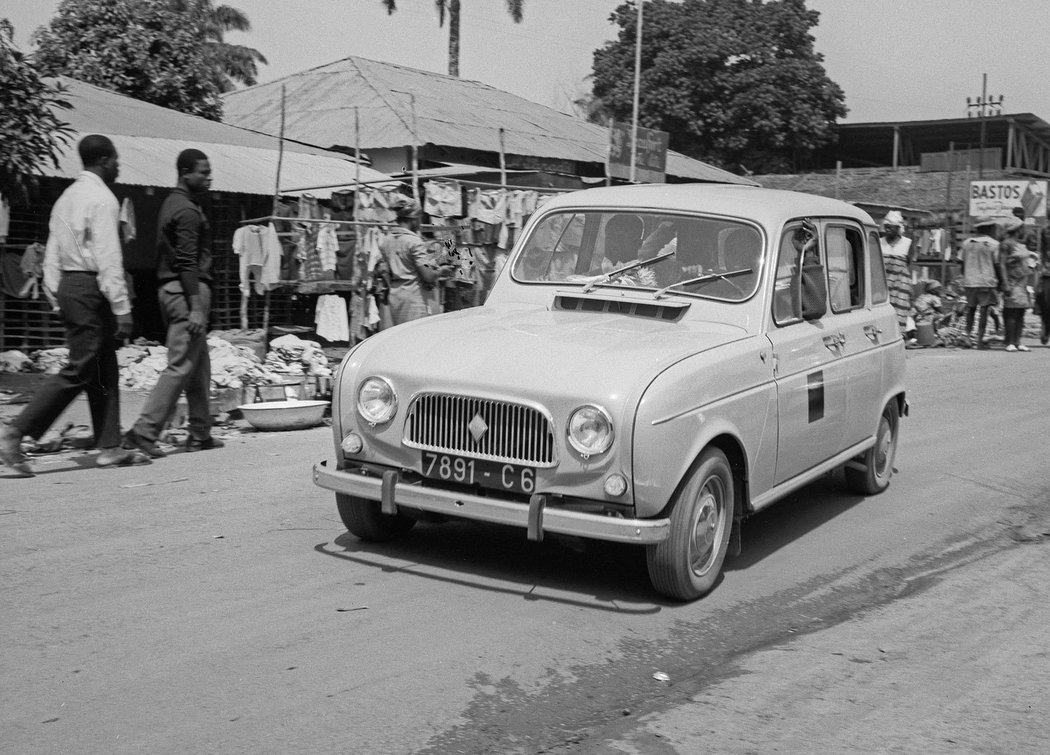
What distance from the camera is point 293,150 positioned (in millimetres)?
20750

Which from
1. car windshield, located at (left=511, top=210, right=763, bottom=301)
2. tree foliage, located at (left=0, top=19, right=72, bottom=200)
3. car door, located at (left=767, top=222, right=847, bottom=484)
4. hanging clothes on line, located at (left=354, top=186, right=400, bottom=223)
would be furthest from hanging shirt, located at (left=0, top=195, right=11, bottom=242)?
car door, located at (left=767, top=222, right=847, bottom=484)

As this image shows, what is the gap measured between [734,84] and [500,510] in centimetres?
4639

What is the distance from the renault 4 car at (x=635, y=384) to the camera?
4855 mm

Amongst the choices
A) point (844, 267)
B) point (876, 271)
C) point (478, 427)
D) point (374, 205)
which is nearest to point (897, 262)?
point (374, 205)

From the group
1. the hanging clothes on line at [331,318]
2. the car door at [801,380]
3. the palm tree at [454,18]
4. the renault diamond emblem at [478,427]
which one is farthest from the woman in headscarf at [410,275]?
the palm tree at [454,18]

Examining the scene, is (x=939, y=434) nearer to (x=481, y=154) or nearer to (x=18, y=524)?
(x=18, y=524)

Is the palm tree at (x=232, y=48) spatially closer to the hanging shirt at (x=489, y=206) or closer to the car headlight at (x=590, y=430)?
the hanging shirt at (x=489, y=206)

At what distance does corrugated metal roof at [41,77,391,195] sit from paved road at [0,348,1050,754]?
8823 mm

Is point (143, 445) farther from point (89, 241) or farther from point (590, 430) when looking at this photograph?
point (590, 430)

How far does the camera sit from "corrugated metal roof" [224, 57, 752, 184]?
24.7 metres

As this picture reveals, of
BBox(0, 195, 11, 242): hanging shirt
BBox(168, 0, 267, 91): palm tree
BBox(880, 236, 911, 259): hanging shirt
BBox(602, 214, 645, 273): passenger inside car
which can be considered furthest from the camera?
BBox(168, 0, 267, 91): palm tree

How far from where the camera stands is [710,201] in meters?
6.41

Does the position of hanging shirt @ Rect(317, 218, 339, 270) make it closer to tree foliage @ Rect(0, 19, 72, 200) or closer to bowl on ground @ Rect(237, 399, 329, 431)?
tree foliage @ Rect(0, 19, 72, 200)

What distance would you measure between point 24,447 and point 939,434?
7486mm
